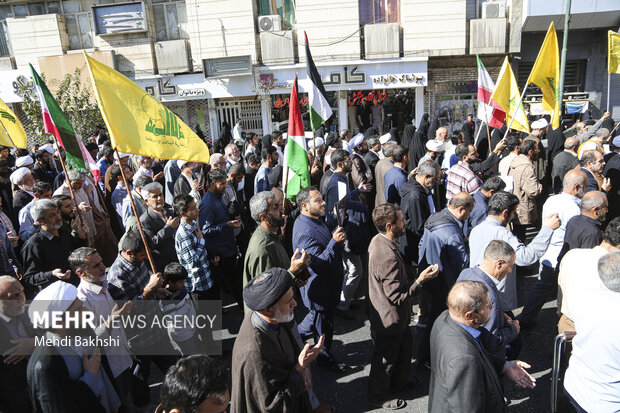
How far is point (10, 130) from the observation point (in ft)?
21.2

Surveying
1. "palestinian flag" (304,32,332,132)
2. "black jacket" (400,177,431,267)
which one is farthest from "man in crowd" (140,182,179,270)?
"black jacket" (400,177,431,267)

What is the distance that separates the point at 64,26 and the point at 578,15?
20590 millimetres

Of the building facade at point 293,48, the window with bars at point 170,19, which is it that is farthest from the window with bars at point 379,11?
the window with bars at point 170,19

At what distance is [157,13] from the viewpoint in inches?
721

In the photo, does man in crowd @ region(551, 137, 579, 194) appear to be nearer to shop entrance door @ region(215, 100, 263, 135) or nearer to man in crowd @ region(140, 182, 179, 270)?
man in crowd @ region(140, 182, 179, 270)

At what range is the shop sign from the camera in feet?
55.0

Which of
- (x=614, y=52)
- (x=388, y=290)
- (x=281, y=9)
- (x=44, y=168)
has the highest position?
(x=281, y=9)

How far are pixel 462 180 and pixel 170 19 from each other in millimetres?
16656

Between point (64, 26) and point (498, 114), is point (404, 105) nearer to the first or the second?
point (498, 114)

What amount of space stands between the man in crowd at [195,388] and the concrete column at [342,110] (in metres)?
16.2

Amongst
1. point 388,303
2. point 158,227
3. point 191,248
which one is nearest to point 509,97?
point 388,303

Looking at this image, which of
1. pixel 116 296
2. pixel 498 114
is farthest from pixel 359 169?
pixel 116 296

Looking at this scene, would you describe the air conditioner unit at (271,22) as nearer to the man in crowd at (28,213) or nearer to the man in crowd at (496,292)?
the man in crowd at (28,213)

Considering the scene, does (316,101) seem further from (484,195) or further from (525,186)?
(525,186)
